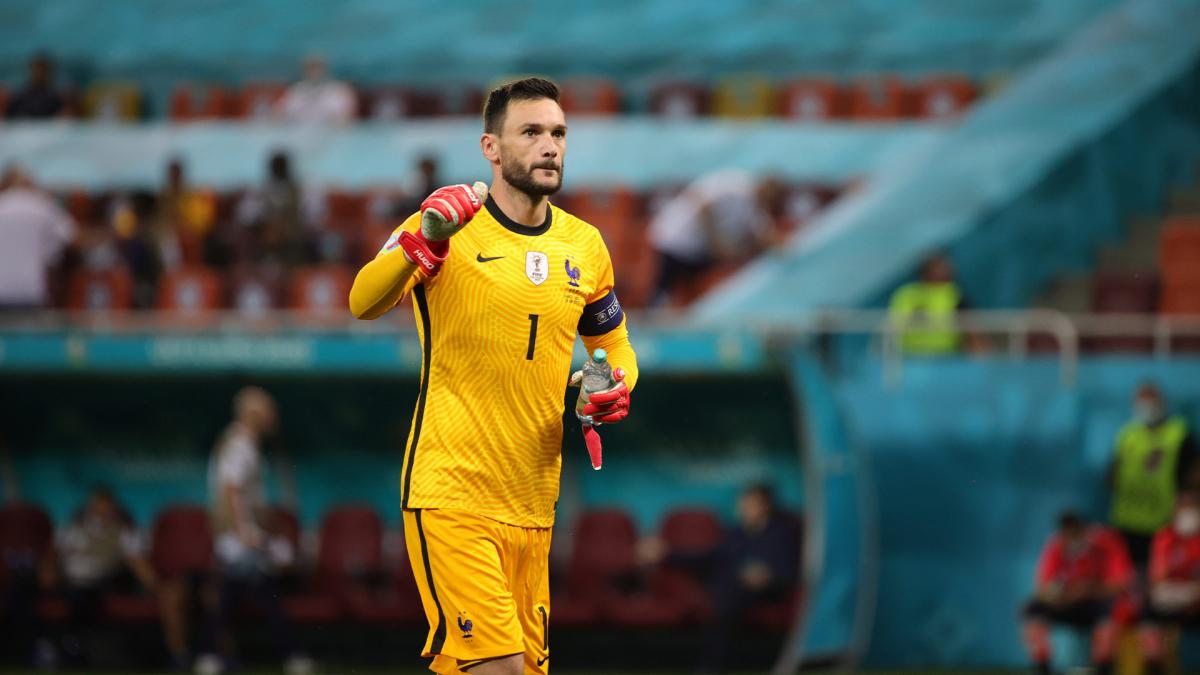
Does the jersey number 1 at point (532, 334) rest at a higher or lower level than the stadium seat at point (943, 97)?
lower

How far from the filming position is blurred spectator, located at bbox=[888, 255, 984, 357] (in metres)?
13.9

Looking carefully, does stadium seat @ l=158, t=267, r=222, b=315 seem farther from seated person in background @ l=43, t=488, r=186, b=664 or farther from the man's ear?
the man's ear

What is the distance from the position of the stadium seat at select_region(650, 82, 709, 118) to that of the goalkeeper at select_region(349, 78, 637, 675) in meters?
16.1

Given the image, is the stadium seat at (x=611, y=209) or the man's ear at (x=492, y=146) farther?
the stadium seat at (x=611, y=209)

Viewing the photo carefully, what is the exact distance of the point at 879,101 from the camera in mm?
21406

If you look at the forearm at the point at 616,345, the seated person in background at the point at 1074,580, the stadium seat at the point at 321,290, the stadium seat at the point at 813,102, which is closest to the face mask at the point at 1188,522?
the seated person in background at the point at 1074,580

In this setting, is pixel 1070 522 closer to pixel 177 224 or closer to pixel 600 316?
pixel 600 316

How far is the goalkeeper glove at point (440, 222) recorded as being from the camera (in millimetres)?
5578

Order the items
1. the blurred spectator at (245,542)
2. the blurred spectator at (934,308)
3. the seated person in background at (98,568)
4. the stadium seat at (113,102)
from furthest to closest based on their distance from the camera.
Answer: the stadium seat at (113,102) → the seated person in background at (98,568) → the blurred spectator at (934,308) → the blurred spectator at (245,542)

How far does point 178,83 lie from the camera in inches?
1002

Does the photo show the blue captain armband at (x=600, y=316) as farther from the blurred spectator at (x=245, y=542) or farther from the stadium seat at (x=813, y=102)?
the stadium seat at (x=813, y=102)

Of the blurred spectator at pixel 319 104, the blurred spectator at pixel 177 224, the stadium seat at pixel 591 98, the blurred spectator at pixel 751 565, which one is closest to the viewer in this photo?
the blurred spectator at pixel 751 565

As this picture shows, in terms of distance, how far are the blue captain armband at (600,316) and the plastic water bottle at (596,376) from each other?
1.38 feet

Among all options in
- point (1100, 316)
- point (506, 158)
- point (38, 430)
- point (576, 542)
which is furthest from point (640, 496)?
point (506, 158)
